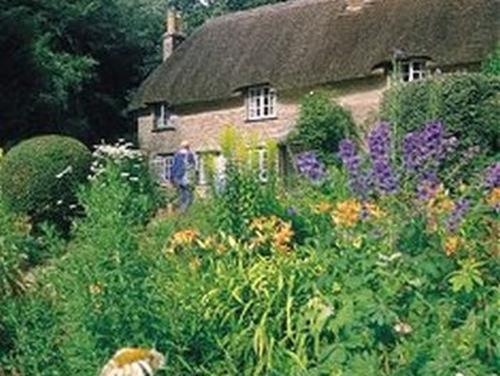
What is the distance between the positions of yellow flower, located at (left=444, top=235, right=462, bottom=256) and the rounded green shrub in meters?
12.8

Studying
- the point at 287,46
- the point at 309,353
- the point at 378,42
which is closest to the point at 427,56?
the point at 378,42

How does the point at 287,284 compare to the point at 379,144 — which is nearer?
the point at 379,144

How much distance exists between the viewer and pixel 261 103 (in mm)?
31938

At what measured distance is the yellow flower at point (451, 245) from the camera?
15.4ft

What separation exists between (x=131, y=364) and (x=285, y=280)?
176 centimetres

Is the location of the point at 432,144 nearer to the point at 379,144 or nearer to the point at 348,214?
the point at 379,144

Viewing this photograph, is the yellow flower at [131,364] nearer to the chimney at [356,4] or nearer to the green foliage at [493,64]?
the green foliage at [493,64]

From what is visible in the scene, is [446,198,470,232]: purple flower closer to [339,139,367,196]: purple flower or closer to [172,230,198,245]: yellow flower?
[339,139,367,196]: purple flower

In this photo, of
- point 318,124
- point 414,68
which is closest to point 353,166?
point 318,124

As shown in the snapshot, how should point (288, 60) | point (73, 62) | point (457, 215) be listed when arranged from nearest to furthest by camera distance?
point (457, 215)
point (73, 62)
point (288, 60)

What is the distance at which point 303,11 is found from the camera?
1337 inches

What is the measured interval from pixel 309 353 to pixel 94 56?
108 ft

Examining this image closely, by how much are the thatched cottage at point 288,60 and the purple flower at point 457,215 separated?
20589 mm

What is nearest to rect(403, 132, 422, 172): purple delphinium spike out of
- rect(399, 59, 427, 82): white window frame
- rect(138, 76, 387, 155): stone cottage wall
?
rect(138, 76, 387, 155): stone cottage wall
